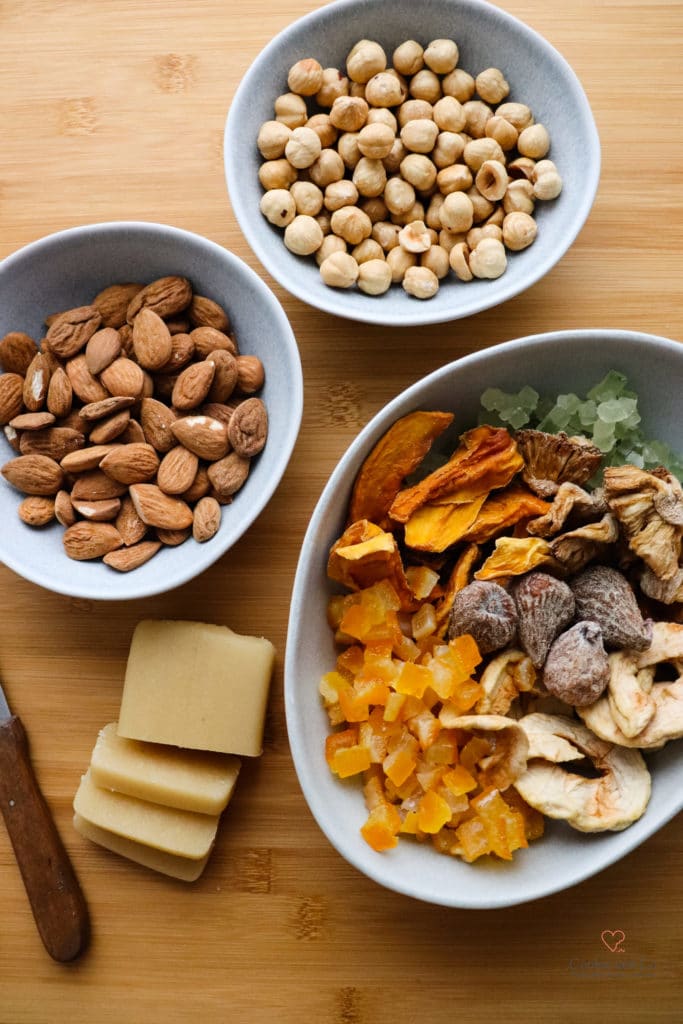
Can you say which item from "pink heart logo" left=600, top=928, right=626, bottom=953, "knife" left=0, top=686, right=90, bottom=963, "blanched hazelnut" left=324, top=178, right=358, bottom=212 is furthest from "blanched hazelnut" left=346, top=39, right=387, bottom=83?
"pink heart logo" left=600, top=928, right=626, bottom=953

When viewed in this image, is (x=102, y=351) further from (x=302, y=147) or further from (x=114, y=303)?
(x=302, y=147)

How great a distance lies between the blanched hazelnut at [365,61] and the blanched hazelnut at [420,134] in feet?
0.24

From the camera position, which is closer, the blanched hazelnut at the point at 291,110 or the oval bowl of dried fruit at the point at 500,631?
the oval bowl of dried fruit at the point at 500,631

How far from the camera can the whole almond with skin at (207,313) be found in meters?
0.90

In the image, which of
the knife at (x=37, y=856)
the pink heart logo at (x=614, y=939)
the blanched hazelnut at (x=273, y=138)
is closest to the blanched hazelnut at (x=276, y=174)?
the blanched hazelnut at (x=273, y=138)

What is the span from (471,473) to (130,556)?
1.24 ft

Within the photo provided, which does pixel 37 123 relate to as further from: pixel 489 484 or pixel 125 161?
pixel 489 484

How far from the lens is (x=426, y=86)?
3.02ft

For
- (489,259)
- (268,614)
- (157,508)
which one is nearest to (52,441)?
(157,508)

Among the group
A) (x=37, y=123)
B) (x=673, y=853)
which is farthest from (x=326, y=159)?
(x=673, y=853)

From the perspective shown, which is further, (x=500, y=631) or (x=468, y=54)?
(x=468, y=54)

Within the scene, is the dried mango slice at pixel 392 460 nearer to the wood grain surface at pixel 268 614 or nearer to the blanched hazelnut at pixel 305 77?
the wood grain surface at pixel 268 614

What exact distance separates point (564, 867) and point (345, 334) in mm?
637

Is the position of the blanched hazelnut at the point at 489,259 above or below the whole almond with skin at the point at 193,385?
above
